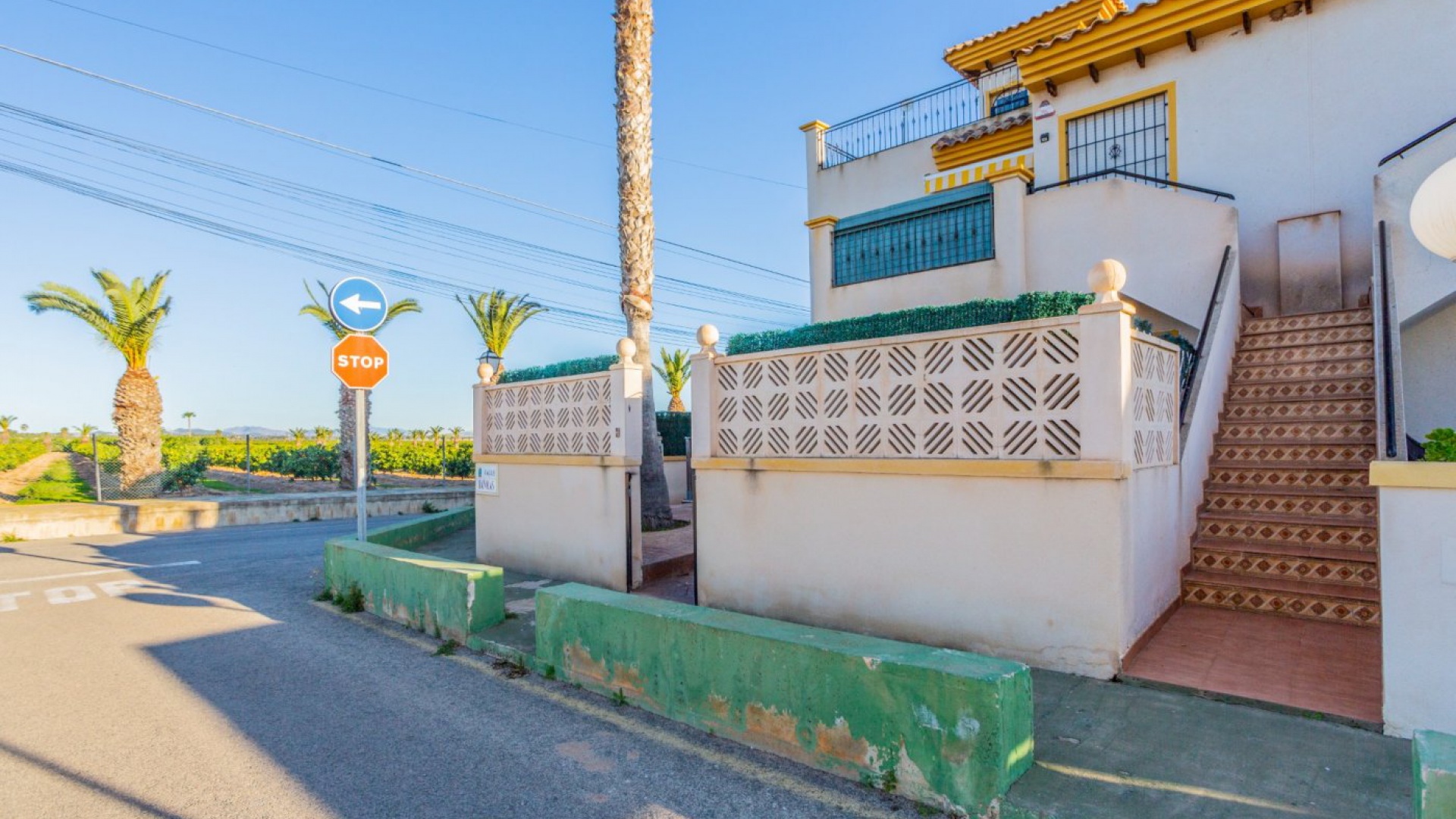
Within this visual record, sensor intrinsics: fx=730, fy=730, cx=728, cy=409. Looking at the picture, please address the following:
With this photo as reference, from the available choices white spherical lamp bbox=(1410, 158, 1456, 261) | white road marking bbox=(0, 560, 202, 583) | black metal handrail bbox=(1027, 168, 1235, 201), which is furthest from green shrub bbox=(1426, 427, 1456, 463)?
white road marking bbox=(0, 560, 202, 583)

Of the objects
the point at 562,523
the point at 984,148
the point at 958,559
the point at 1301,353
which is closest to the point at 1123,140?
the point at 984,148

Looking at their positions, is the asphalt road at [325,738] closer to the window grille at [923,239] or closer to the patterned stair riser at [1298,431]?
the patterned stair riser at [1298,431]

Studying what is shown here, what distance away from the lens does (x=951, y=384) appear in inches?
219

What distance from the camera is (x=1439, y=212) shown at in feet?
13.9

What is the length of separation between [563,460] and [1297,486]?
7348mm

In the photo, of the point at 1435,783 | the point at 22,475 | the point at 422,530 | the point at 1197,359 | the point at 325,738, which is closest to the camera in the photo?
the point at 1435,783

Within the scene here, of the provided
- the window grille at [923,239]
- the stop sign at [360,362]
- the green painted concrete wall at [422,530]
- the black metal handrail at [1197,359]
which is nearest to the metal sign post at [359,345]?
the stop sign at [360,362]

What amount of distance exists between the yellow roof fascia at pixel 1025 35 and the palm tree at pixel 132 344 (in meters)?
23.3

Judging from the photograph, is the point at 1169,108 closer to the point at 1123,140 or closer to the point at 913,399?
the point at 1123,140

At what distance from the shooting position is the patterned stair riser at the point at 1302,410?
686cm

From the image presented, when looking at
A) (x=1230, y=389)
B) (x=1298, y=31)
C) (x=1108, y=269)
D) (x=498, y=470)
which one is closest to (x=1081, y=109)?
(x=1298, y=31)

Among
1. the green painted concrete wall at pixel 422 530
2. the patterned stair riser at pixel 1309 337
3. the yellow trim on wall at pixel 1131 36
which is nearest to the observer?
the patterned stair riser at pixel 1309 337

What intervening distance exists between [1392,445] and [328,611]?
9.53 metres

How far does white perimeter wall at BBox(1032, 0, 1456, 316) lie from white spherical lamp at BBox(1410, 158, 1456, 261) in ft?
18.5
